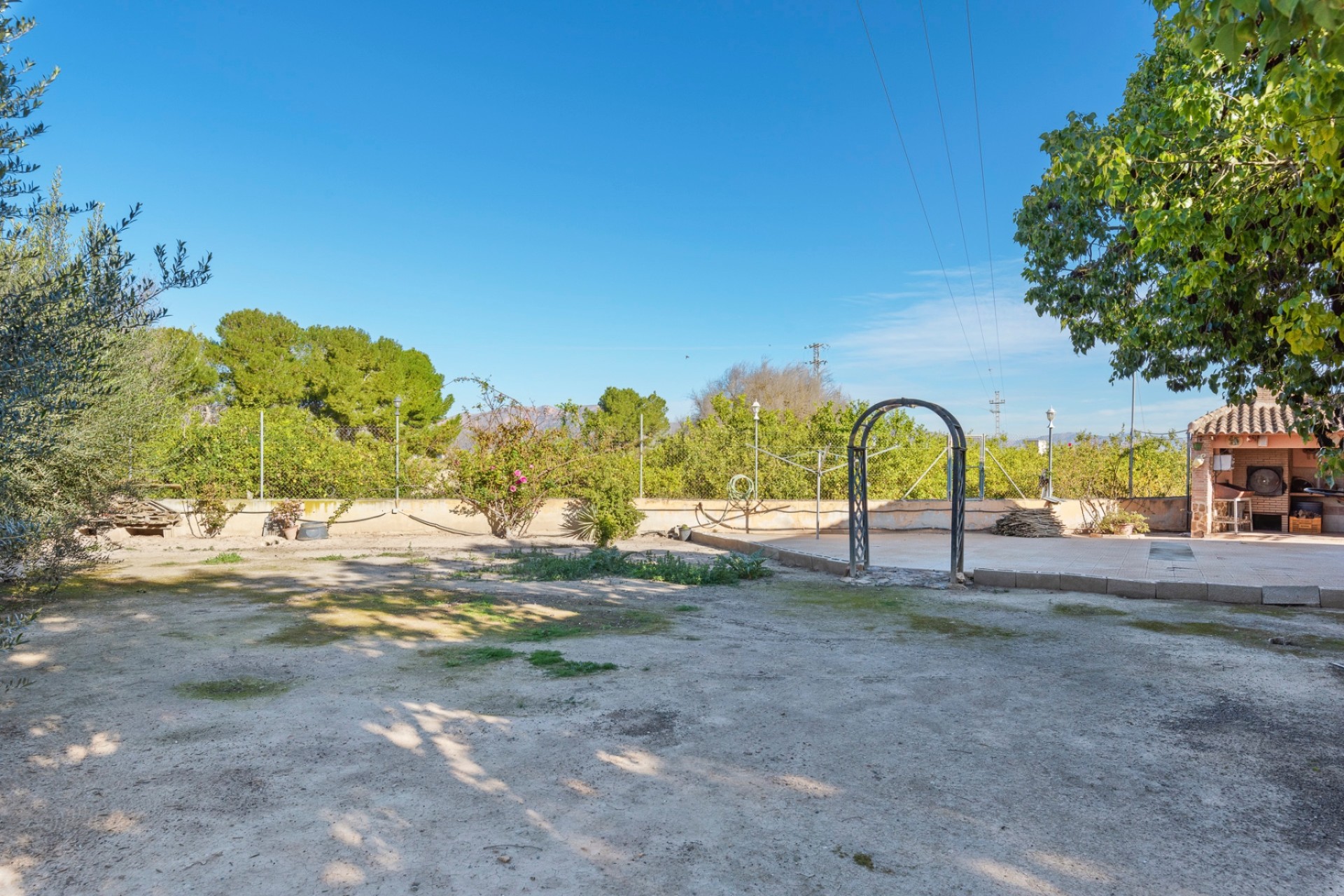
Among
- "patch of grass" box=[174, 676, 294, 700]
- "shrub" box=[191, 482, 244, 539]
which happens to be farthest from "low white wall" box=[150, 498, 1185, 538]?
"patch of grass" box=[174, 676, 294, 700]

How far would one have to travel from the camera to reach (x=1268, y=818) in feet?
10.6

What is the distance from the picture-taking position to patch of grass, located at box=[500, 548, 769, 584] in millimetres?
10023

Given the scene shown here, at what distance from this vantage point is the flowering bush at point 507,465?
48.7 ft

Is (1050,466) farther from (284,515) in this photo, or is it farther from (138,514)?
(138,514)

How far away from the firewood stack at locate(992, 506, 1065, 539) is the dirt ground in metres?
8.19

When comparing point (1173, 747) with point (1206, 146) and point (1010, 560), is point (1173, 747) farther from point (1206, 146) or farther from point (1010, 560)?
point (1010, 560)

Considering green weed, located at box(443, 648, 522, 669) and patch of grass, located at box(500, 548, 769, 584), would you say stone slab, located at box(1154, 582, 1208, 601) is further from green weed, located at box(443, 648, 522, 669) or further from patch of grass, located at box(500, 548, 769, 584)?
green weed, located at box(443, 648, 522, 669)

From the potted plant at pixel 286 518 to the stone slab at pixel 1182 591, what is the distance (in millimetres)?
13286

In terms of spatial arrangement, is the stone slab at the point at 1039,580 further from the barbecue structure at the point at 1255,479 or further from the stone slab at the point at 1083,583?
the barbecue structure at the point at 1255,479

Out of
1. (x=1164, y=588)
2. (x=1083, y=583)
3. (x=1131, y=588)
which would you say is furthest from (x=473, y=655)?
(x=1164, y=588)

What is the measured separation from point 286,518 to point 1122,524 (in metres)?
15.9

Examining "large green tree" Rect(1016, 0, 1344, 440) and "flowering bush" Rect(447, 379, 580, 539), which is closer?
"large green tree" Rect(1016, 0, 1344, 440)

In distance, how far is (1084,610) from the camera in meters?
7.89

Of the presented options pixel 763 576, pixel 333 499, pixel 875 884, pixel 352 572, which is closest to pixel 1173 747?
pixel 875 884
